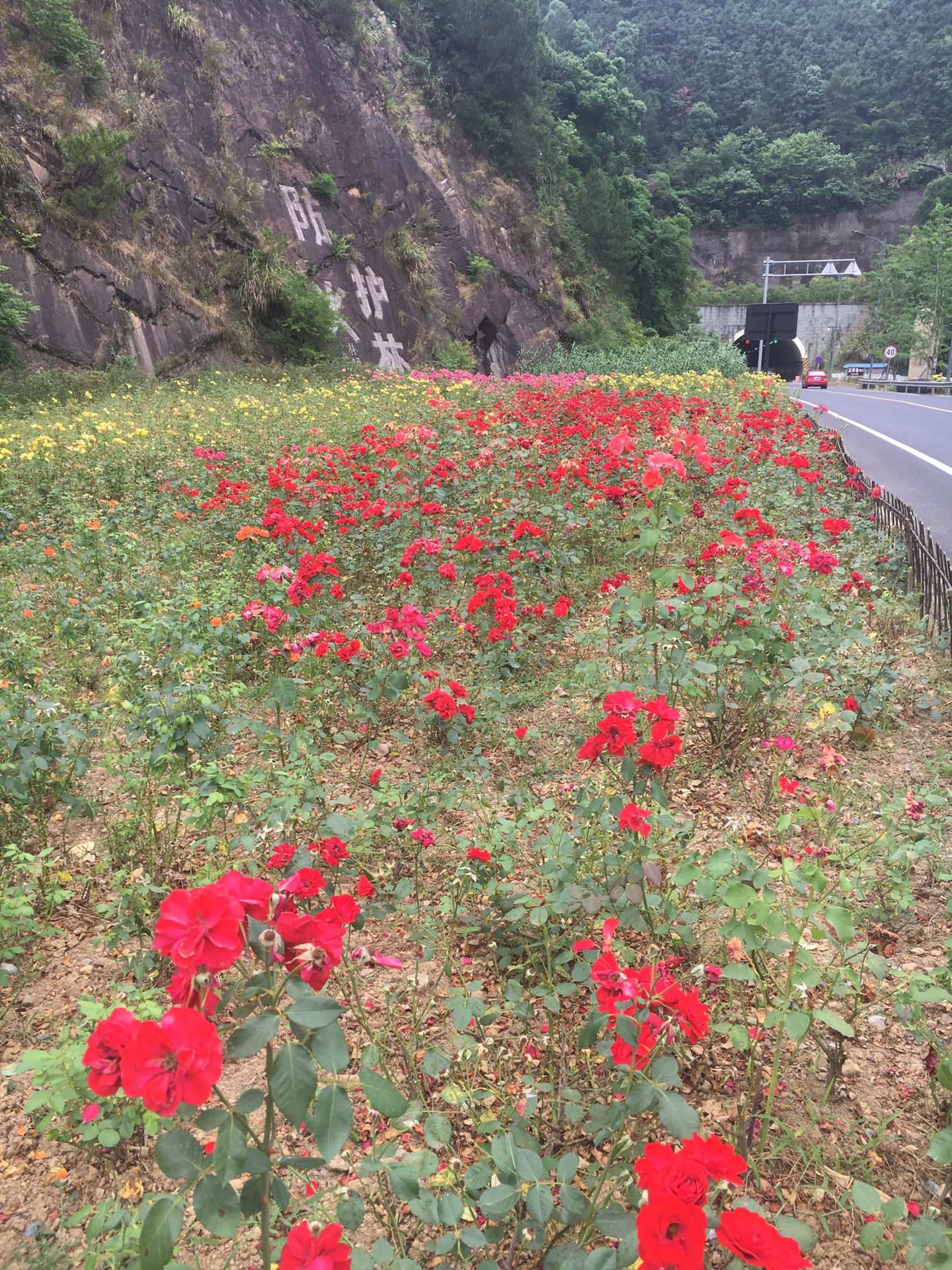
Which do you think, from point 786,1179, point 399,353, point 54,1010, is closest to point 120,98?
point 399,353

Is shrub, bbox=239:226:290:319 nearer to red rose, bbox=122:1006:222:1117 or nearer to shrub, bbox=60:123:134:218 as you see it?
shrub, bbox=60:123:134:218

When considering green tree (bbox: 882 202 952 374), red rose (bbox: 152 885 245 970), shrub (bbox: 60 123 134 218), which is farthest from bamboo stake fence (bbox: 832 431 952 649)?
green tree (bbox: 882 202 952 374)

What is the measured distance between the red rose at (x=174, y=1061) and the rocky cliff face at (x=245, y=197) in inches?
590

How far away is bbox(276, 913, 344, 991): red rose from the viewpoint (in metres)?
0.92

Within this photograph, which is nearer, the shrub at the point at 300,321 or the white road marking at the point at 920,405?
the shrub at the point at 300,321

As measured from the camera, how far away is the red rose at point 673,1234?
0.80 meters

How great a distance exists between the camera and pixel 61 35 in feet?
45.2

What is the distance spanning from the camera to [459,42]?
24.6 meters

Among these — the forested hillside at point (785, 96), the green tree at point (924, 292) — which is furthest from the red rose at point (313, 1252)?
the forested hillside at point (785, 96)

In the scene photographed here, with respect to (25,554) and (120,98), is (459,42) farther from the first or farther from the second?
(25,554)

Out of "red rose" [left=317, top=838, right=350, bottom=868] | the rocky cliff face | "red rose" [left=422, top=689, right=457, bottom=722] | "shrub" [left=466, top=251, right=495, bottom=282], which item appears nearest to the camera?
"red rose" [left=317, top=838, right=350, bottom=868]

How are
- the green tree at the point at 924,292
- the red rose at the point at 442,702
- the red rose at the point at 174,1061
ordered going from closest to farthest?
the red rose at the point at 174,1061 → the red rose at the point at 442,702 → the green tree at the point at 924,292

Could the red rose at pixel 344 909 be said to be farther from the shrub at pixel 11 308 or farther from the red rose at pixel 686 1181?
the shrub at pixel 11 308

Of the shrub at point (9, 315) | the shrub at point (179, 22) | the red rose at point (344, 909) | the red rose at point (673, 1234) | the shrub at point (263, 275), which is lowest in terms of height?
the red rose at point (673, 1234)
